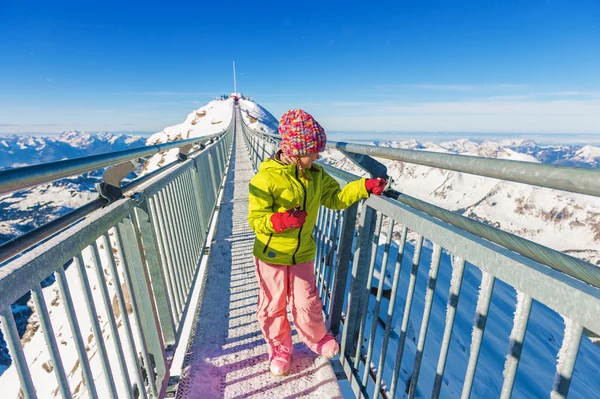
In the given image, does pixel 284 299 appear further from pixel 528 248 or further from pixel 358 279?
pixel 528 248

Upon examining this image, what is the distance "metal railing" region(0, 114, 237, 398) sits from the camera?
46.1 inches

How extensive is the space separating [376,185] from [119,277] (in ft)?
5.48

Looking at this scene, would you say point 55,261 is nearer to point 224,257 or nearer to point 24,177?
point 24,177

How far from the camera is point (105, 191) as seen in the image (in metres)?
1.81

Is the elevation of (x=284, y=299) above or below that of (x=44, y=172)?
below

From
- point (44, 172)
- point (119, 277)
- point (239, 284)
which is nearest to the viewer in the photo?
point (44, 172)

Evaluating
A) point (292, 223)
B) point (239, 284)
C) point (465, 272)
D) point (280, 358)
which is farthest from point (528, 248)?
point (239, 284)

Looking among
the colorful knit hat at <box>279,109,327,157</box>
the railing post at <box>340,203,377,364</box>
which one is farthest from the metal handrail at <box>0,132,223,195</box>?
the railing post at <box>340,203,377,364</box>

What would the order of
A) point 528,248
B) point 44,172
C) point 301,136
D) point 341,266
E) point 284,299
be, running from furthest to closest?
point 341,266 < point 284,299 < point 301,136 < point 44,172 < point 528,248

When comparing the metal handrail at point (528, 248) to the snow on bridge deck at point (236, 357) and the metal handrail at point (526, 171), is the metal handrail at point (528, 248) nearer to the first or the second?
the metal handrail at point (526, 171)

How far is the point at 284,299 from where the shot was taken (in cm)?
262

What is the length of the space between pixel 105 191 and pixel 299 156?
1.22 meters

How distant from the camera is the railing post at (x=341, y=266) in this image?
2.71 metres

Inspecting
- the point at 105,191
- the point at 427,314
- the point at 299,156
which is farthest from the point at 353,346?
the point at 105,191
